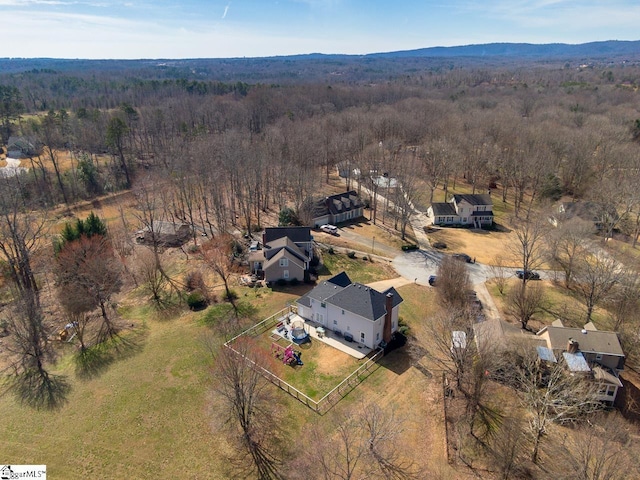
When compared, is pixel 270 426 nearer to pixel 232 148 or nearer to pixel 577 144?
pixel 232 148

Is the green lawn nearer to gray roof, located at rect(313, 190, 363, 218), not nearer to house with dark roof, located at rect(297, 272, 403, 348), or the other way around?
house with dark roof, located at rect(297, 272, 403, 348)

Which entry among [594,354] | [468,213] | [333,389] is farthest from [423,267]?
[333,389]

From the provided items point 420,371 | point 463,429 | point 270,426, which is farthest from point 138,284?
point 463,429

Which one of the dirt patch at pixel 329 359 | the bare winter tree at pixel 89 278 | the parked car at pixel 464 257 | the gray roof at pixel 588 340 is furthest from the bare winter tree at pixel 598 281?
the bare winter tree at pixel 89 278

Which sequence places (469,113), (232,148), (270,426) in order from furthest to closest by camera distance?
(469,113) → (232,148) → (270,426)

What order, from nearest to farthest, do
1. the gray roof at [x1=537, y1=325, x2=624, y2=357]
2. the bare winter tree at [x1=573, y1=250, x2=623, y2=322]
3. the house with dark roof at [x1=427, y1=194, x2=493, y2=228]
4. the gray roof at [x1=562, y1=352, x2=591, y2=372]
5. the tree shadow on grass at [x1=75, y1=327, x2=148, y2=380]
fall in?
1. the gray roof at [x1=562, y1=352, x2=591, y2=372]
2. the gray roof at [x1=537, y1=325, x2=624, y2=357]
3. the tree shadow on grass at [x1=75, y1=327, x2=148, y2=380]
4. the bare winter tree at [x1=573, y1=250, x2=623, y2=322]
5. the house with dark roof at [x1=427, y1=194, x2=493, y2=228]

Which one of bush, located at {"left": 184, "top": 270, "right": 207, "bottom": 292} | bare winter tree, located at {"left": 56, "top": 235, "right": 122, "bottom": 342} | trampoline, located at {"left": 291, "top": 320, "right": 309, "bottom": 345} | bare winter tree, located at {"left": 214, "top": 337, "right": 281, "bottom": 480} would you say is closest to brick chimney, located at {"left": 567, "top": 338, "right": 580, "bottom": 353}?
trampoline, located at {"left": 291, "top": 320, "right": 309, "bottom": 345}

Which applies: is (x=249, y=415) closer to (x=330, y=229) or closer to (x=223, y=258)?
(x=223, y=258)
